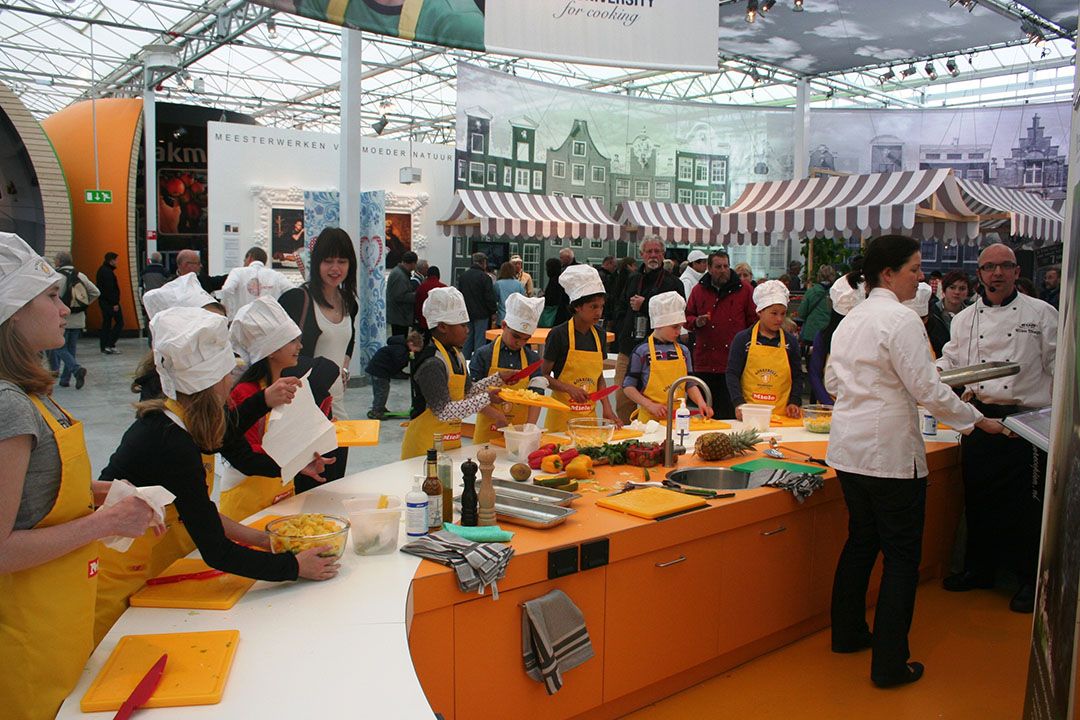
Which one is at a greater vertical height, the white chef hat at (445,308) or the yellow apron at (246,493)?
the white chef hat at (445,308)

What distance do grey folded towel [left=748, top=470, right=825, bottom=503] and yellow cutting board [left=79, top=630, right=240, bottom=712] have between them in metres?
2.40

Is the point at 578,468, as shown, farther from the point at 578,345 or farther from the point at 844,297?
the point at 844,297

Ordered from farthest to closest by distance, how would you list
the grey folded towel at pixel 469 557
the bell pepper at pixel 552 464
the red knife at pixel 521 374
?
1. the red knife at pixel 521 374
2. the bell pepper at pixel 552 464
3. the grey folded towel at pixel 469 557

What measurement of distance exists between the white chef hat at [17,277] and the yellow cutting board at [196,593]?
2.93 ft

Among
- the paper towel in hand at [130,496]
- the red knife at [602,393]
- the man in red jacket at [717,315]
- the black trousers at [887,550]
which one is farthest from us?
the man in red jacket at [717,315]

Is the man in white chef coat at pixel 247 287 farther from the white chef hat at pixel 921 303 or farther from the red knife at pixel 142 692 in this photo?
the red knife at pixel 142 692

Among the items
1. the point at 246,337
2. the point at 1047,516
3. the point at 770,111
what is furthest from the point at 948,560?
the point at 770,111

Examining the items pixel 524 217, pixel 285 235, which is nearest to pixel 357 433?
pixel 524 217

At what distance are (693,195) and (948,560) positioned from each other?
40.7ft

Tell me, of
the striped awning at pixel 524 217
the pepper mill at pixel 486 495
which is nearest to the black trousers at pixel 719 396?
the pepper mill at pixel 486 495

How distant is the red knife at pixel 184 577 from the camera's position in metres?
2.38

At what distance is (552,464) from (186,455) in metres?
1.71

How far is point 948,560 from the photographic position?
4992 millimetres

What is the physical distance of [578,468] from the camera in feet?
11.8
